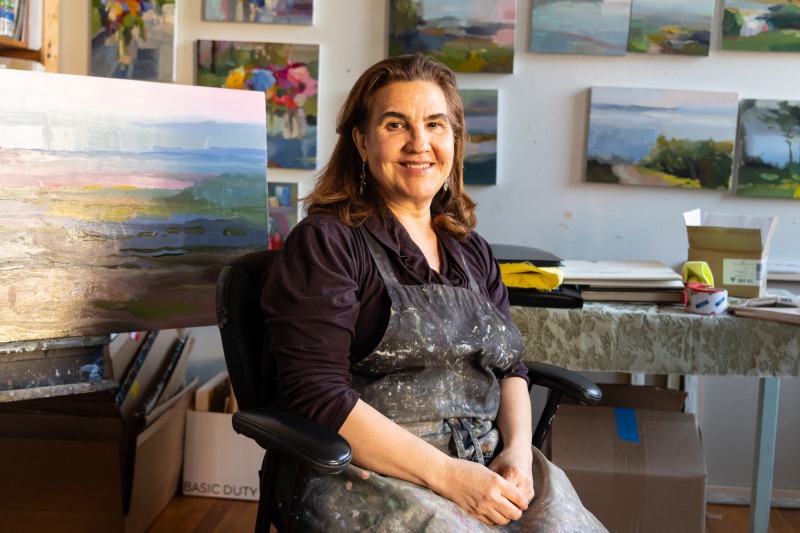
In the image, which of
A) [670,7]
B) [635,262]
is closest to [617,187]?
[635,262]

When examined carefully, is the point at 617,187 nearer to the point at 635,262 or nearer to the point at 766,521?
the point at 635,262

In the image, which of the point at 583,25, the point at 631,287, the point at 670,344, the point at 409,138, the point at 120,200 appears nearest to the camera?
the point at 409,138

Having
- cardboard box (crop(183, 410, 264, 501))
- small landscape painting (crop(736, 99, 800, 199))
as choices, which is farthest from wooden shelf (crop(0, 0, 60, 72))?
small landscape painting (crop(736, 99, 800, 199))

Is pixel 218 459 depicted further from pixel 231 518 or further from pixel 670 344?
pixel 670 344

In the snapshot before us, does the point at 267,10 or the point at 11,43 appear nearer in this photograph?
the point at 11,43

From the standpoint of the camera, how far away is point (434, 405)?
157 centimetres

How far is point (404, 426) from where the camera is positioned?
1553mm

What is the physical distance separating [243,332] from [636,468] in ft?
3.87

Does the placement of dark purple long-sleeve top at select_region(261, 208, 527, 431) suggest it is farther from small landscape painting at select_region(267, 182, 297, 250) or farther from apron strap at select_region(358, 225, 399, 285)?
small landscape painting at select_region(267, 182, 297, 250)

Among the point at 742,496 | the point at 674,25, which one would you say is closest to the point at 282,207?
the point at 674,25

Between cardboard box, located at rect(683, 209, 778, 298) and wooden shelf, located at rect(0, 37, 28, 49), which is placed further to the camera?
wooden shelf, located at rect(0, 37, 28, 49)

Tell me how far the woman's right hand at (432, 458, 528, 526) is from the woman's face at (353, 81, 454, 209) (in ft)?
1.83

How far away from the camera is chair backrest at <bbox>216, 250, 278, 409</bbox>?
61.4 inches

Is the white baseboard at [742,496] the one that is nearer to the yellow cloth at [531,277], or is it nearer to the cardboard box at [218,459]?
the yellow cloth at [531,277]
